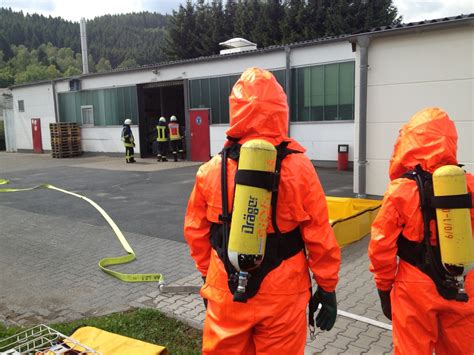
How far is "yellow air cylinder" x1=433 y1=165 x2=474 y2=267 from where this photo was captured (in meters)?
2.31

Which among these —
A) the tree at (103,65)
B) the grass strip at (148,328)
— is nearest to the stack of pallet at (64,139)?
the grass strip at (148,328)

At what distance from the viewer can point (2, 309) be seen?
4.69m

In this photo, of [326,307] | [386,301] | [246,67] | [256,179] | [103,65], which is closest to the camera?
[256,179]

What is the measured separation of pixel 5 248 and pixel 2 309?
257 centimetres

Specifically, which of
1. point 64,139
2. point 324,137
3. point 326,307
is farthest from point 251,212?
point 64,139

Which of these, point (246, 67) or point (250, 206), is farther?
point (246, 67)

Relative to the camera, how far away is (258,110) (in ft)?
7.31

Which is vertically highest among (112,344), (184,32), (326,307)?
(184,32)

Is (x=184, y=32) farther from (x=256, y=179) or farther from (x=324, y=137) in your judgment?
(x=256, y=179)

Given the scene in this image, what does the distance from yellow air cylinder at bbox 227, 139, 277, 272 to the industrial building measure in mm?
6362

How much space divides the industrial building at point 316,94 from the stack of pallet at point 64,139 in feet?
1.81

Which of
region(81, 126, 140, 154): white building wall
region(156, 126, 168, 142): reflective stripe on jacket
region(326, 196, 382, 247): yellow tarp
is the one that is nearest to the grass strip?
region(326, 196, 382, 247): yellow tarp

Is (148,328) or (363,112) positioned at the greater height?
(363,112)

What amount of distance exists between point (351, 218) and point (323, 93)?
9919 mm
